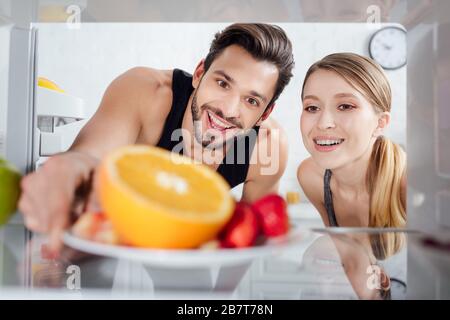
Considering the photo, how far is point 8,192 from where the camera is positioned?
103 cm

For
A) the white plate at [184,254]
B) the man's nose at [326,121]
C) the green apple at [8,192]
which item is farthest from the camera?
the man's nose at [326,121]

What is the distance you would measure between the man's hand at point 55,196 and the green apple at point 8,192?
0.05 meters

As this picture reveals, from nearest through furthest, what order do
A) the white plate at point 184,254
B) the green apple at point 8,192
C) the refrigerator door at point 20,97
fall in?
the white plate at point 184,254, the green apple at point 8,192, the refrigerator door at point 20,97

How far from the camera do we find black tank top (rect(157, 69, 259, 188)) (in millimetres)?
1416

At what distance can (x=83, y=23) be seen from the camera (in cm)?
141

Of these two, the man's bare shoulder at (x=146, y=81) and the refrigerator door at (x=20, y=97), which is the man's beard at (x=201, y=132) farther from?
the refrigerator door at (x=20, y=97)

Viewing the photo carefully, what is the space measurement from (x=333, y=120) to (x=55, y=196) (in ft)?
2.64

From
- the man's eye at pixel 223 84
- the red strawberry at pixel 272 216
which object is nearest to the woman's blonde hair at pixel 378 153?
the man's eye at pixel 223 84

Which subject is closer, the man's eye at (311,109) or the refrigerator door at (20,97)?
the refrigerator door at (20,97)

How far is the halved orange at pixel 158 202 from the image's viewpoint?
0.77 m

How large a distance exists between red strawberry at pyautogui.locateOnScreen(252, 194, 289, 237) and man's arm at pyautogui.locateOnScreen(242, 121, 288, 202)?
19.9 inches

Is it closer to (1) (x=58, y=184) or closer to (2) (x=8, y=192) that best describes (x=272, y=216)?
(1) (x=58, y=184)

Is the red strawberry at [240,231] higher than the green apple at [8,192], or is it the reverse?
the green apple at [8,192]

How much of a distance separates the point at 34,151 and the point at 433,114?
112cm
